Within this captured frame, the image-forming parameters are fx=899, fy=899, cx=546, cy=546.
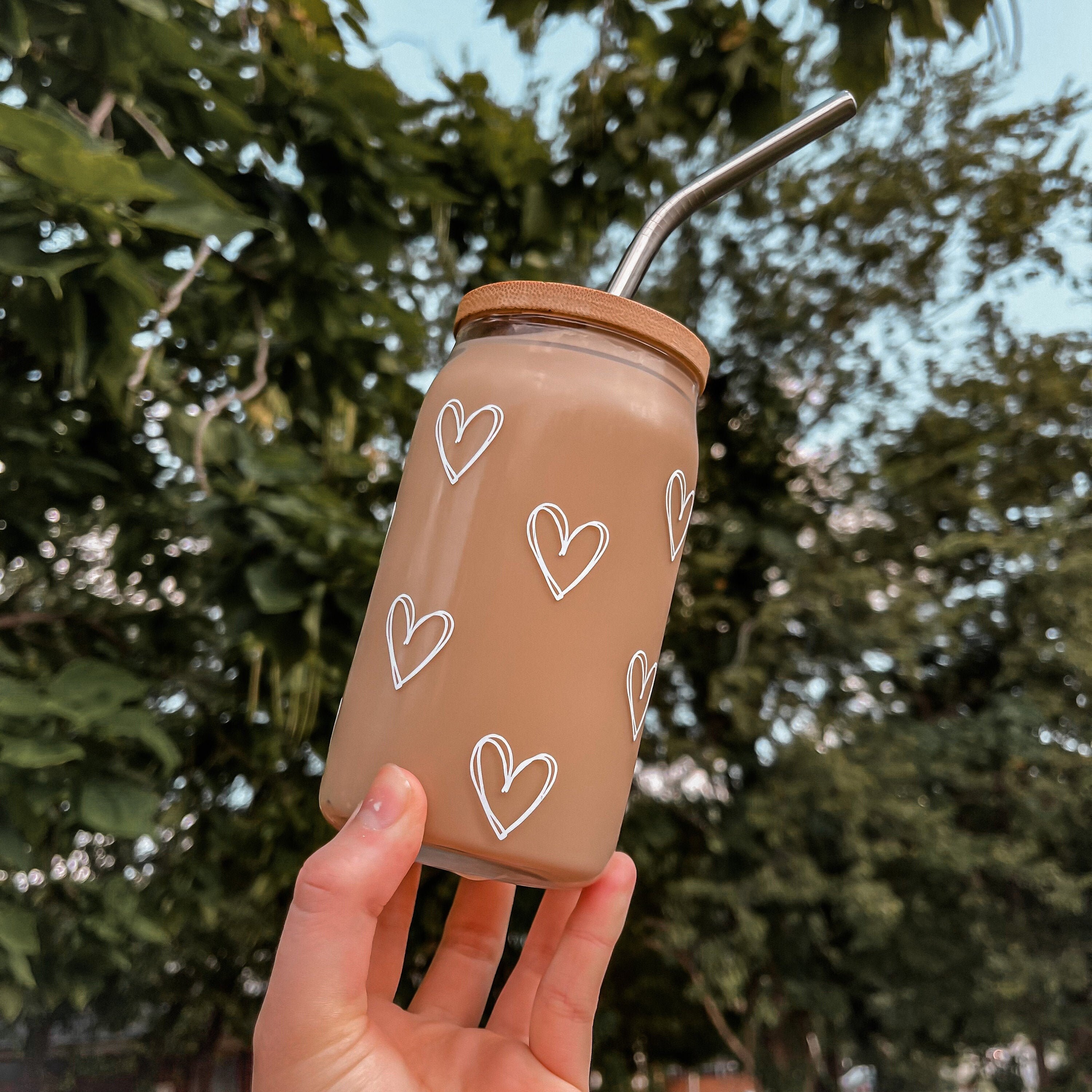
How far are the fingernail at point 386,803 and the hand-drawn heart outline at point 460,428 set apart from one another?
0.38 ft

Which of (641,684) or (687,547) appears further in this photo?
(687,547)

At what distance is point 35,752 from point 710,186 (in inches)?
22.5

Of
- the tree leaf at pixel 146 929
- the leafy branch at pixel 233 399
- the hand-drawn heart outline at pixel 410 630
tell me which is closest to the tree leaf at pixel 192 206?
the leafy branch at pixel 233 399

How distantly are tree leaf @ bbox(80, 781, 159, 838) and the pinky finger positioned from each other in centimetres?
37

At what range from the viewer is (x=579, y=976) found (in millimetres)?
432

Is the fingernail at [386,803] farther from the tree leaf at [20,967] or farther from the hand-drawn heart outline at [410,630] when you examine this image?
the tree leaf at [20,967]

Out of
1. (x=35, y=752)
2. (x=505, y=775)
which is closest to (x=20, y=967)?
(x=35, y=752)

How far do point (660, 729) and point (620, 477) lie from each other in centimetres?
151

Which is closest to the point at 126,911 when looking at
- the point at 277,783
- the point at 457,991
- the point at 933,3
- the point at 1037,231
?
the point at 277,783

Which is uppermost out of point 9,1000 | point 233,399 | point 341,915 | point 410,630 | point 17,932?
point 233,399

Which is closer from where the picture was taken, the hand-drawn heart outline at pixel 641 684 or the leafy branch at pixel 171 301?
the hand-drawn heart outline at pixel 641 684

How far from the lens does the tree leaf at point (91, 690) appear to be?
68 centimetres

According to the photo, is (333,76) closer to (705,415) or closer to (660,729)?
(705,415)

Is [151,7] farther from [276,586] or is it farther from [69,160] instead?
[276,586]
